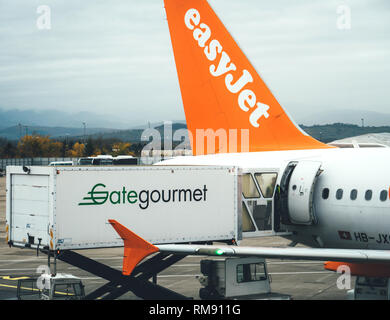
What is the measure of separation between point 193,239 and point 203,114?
9.08 m

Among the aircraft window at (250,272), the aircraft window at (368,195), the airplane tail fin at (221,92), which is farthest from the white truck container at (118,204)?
the airplane tail fin at (221,92)

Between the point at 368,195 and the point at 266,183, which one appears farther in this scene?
the point at 266,183

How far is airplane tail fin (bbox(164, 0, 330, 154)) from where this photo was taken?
1045 inches

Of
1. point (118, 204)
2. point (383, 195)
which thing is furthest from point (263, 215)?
point (118, 204)

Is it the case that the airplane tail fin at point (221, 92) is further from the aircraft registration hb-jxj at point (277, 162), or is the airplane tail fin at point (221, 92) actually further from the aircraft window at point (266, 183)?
the aircraft window at point (266, 183)

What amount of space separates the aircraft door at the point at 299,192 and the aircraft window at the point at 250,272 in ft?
7.48

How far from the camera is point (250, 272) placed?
2052 centimetres

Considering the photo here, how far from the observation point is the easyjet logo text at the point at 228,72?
26641 mm

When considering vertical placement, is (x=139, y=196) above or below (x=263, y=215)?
above

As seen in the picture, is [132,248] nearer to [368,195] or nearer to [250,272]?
[250,272]

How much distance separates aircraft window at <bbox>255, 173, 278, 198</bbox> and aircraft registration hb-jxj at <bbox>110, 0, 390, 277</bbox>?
83 mm

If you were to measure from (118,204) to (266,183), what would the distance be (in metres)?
6.21

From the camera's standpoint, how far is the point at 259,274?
20.7 meters

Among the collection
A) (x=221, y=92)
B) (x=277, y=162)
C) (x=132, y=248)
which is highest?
(x=221, y=92)
